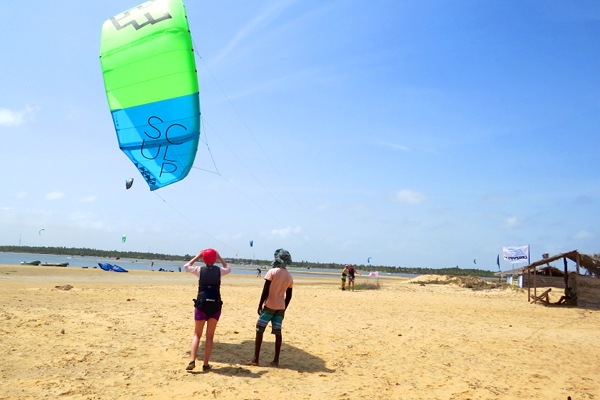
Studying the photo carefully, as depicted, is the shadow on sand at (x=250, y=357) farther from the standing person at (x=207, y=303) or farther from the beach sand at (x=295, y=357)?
the standing person at (x=207, y=303)

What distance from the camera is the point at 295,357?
6.73 metres

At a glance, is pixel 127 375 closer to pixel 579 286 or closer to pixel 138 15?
pixel 138 15

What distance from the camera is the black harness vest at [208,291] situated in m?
5.73

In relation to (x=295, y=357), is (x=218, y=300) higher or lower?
higher

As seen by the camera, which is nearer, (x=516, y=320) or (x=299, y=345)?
(x=299, y=345)

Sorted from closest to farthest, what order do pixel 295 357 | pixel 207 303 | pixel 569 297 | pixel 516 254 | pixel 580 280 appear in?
pixel 207 303 → pixel 295 357 → pixel 569 297 → pixel 580 280 → pixel 516 254

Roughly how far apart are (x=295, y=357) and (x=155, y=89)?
607 centimetres

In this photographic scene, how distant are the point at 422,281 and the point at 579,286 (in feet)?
51.8

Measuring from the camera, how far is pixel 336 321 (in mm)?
10594

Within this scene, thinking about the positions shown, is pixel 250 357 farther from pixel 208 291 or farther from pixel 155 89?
pixel 155 89

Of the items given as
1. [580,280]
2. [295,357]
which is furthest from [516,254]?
[295,357]

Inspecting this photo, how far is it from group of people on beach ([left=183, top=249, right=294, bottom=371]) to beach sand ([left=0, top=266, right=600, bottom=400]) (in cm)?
35

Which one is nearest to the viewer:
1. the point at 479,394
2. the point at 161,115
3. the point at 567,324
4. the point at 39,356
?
the point at 479,394

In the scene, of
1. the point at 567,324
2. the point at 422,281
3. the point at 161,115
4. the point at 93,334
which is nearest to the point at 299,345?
the point at 93,334
